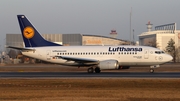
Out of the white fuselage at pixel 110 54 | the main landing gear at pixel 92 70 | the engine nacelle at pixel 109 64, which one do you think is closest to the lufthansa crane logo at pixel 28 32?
the white fuselage at pixel 110 54

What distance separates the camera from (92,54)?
47.5m

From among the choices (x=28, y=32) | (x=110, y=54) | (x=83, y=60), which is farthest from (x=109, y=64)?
(x=28, y=32)

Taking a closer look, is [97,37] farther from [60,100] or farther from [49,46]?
[60,100]

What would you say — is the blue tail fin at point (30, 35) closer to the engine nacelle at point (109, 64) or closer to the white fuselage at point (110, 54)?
the white fuselage at point (110, 54)

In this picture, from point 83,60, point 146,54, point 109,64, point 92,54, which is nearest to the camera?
point 109,64

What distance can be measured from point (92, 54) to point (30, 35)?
7.99m

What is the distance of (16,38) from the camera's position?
149 metres

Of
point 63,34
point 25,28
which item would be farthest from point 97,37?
point 25,28

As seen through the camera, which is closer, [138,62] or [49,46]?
[138,62]

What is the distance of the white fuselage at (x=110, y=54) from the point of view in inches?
1807

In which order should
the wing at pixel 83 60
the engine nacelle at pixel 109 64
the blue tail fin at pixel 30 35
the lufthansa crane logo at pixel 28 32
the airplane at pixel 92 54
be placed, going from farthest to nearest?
the lufthansa crane logo at pixel 28 32
the blue tail fin at pixel 30 35
the wing at pixel 83 60
the airplane at pixel 92 54
the engine nacelle at pixel 109 64

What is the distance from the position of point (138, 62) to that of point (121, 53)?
2.12m

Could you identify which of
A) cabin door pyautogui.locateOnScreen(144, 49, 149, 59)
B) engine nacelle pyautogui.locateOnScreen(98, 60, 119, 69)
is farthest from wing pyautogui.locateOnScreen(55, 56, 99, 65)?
cabin door pyautogui.locateOnScreen(144, 49, 149, 59)

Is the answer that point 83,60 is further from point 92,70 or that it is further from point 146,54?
point 146,54
